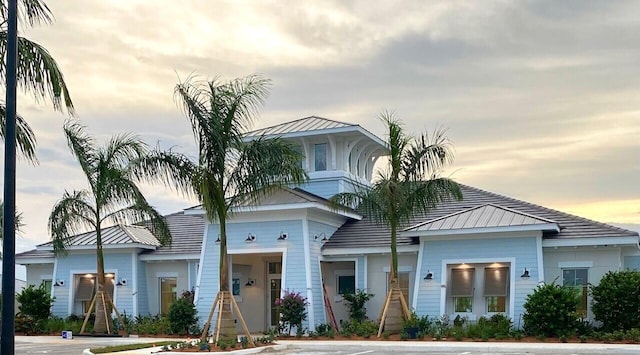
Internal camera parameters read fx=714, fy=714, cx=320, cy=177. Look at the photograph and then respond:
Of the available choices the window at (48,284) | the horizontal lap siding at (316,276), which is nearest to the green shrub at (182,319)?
the horizontal lap siding at (316,276)

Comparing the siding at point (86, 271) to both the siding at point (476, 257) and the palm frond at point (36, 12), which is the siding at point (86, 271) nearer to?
the siding at point (476, 257)

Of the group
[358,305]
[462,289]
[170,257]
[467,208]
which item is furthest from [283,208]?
[467,208]

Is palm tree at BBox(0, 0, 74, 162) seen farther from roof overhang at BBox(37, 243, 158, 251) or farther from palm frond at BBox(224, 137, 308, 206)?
roof overhang at BBox(37, 243, 158, 251)

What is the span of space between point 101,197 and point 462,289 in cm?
1329

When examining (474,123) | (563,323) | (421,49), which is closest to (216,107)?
(421,49)

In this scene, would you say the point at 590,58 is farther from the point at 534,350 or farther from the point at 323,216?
the point at 323,216

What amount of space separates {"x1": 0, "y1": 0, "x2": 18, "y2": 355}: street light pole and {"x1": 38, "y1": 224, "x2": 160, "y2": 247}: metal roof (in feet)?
70.6

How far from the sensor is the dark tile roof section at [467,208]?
930 inches

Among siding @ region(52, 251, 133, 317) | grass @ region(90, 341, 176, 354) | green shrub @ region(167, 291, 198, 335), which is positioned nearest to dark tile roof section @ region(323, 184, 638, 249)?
green shrub @ region(167, 291, 198, 335)

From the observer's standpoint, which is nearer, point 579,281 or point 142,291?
point 579,281

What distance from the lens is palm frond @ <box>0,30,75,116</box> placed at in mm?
10602

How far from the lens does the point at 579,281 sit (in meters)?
23.6

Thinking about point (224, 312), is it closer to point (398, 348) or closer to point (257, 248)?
point (398, 348)

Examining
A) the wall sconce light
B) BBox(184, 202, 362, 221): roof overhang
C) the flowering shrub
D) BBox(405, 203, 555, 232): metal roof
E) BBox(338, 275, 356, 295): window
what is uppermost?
BBox(184, 202, 362, 221): roof overhang
